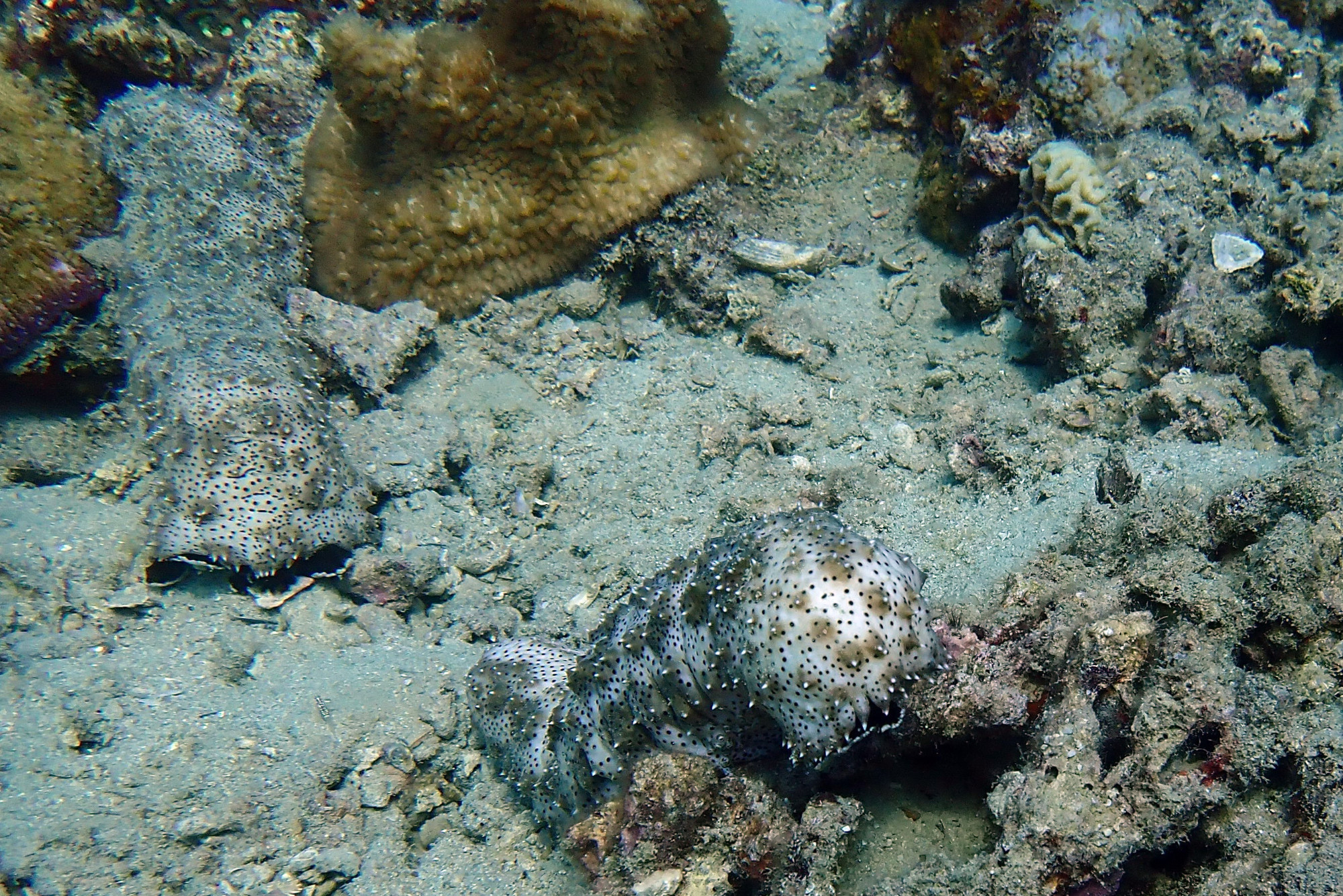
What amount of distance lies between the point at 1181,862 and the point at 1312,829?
37 cm

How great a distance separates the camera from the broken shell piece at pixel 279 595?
4.57 meters

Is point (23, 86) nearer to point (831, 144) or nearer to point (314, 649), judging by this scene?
point (314, 649)

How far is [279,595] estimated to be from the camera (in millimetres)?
4625

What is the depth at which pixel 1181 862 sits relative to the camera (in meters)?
2.21

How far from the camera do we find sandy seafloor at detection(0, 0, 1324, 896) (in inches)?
135

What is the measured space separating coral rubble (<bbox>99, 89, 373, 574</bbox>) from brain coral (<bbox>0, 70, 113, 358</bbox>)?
27 cm

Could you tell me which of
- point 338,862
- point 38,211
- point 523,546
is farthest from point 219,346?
point 338,862

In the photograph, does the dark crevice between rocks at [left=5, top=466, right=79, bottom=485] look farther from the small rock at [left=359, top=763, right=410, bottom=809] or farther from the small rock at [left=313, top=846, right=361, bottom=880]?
the small rock at [left=313, top=846, right=361, bottom=880]

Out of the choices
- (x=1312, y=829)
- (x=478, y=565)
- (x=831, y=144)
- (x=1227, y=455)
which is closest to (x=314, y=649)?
(x=478, y=565)

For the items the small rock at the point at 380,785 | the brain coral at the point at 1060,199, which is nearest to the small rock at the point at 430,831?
the small rock at the point at 380,785

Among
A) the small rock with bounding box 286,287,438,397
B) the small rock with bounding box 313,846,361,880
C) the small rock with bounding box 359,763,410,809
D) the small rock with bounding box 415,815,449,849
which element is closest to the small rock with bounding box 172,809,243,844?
the small rock with bounding box 313,846,361,880

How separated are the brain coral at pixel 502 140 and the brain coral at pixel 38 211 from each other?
1.70 meters

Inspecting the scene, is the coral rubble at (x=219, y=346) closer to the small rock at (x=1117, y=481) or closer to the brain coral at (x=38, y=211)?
the brain coral at (x=38, y=211)

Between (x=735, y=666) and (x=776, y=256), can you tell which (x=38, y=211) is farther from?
(x=735, y=666)
